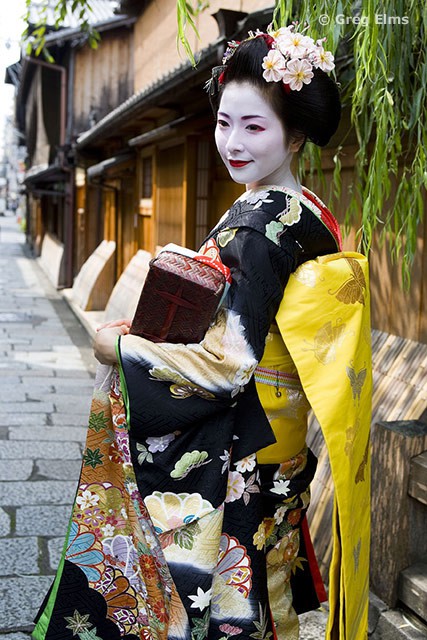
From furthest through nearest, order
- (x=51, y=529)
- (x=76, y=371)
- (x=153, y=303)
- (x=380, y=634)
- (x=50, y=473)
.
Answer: (x=76, y=371) → (x=50, y=473) → (x=51, y=529) → (x=380, y=634) → (x=153, y=303)

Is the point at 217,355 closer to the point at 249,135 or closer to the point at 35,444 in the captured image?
the point at 249,135

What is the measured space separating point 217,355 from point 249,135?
68cm

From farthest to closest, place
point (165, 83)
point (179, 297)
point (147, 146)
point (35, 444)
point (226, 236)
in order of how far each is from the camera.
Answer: point (147, 146), point (165, 83), point (35, 444), point (226, 236), point (179, 297)

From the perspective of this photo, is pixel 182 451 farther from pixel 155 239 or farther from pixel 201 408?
pixel 155 239

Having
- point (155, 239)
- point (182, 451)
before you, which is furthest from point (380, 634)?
point (155, 239)

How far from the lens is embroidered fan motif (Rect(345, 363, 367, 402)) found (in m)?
2.33

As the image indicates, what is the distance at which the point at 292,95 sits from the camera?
7.58 feet

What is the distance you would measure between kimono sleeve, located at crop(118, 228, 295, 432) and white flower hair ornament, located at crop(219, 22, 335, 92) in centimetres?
46

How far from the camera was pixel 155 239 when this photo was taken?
10.7m

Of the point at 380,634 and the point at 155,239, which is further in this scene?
the point at 155,239

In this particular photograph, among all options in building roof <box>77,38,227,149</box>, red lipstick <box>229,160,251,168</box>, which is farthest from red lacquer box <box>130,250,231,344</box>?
building roof <box>77,38,227,149</box>

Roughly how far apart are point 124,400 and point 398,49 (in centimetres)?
188

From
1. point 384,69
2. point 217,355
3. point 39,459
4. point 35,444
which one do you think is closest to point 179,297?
point 217,355

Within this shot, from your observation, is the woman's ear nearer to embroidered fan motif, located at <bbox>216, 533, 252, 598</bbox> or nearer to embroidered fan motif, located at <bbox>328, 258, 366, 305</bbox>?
embroidered fan motif, located at <bbox>328, 258, 366, 305</bbox>
